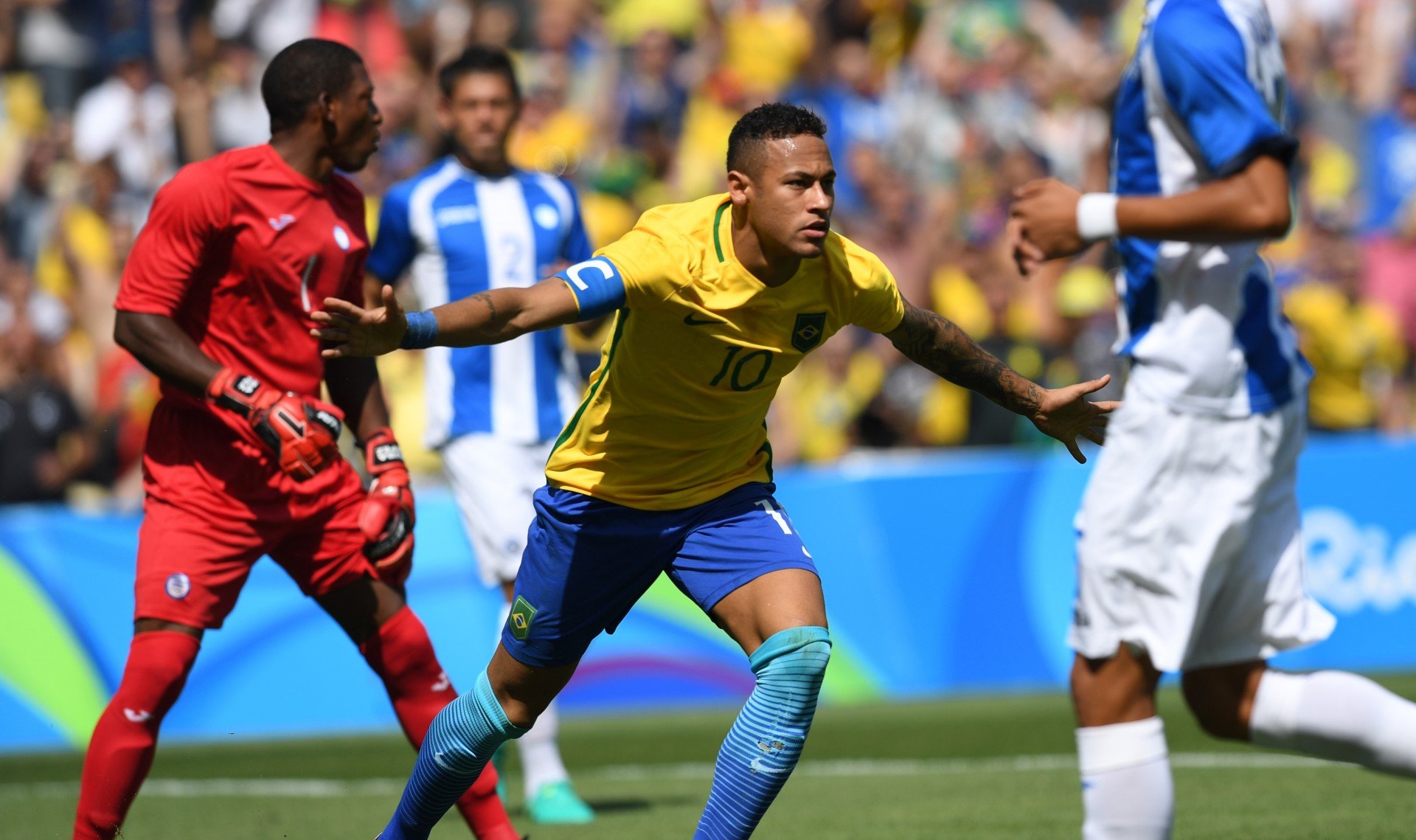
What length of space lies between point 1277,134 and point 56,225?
517 inches

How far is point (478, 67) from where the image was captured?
24.7 ft

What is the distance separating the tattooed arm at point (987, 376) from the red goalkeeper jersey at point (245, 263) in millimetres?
1954

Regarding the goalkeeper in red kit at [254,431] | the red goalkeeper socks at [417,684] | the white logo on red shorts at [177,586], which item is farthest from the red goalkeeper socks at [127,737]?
the red goalkeeper socks at [417,684]

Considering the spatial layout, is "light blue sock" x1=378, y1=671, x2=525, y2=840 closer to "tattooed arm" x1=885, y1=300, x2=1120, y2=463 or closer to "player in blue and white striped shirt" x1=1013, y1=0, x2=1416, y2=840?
"tattooed arm" x1=885, y1=300, x2=1120, y2=463

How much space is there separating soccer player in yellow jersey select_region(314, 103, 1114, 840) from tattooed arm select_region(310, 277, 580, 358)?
87mm

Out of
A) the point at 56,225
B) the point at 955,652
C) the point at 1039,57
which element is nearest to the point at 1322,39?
the point at 1039,57

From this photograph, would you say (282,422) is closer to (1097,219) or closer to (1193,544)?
(1097,219)

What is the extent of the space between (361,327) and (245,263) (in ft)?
4.88

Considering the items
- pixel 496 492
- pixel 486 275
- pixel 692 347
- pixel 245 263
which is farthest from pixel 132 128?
pixel 692 347

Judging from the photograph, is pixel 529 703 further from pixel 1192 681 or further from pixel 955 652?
pixel 955 652

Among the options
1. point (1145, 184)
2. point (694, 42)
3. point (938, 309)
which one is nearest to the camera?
point (1145, 184)

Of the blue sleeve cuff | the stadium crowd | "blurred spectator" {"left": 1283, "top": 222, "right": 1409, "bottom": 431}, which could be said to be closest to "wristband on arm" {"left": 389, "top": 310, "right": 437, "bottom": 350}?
the blue sleeve cuff

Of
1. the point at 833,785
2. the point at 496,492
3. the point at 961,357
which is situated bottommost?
the point at 833,785

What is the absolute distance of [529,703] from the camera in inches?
202
